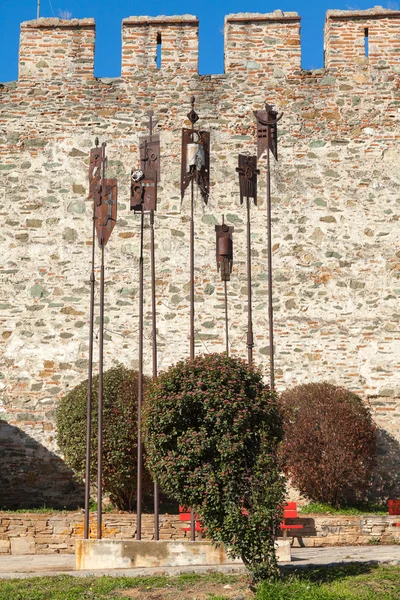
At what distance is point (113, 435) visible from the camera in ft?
37.2

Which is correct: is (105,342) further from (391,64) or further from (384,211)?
(391,64)

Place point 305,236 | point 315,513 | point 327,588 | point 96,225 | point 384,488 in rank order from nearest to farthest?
1. point 327,588
2. point 96,225
3. point 315,513
4. point 384,488
5. point 305,236

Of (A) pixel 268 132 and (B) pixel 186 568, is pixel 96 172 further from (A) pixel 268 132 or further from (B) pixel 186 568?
(B) pixel 186 568

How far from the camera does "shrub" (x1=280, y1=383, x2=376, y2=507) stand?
476 inches

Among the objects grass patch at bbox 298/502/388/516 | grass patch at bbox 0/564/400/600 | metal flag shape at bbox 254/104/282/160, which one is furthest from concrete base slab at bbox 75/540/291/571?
metal flag shape at bbox 254/104/282/160

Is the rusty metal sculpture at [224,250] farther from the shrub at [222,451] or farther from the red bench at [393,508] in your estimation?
the shrub at [222,451]

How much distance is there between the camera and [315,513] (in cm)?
1202

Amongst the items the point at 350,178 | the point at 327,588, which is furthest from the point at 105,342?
the point at 327,588

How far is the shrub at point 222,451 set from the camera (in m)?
7.28

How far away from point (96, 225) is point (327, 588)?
16.6ft

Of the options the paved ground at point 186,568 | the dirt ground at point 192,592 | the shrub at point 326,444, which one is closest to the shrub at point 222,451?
the dirt ground at point 192,592

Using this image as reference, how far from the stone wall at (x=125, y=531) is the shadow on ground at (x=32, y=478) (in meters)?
1.95

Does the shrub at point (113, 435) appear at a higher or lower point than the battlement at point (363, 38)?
lower

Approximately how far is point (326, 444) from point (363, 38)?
22.6 feet
